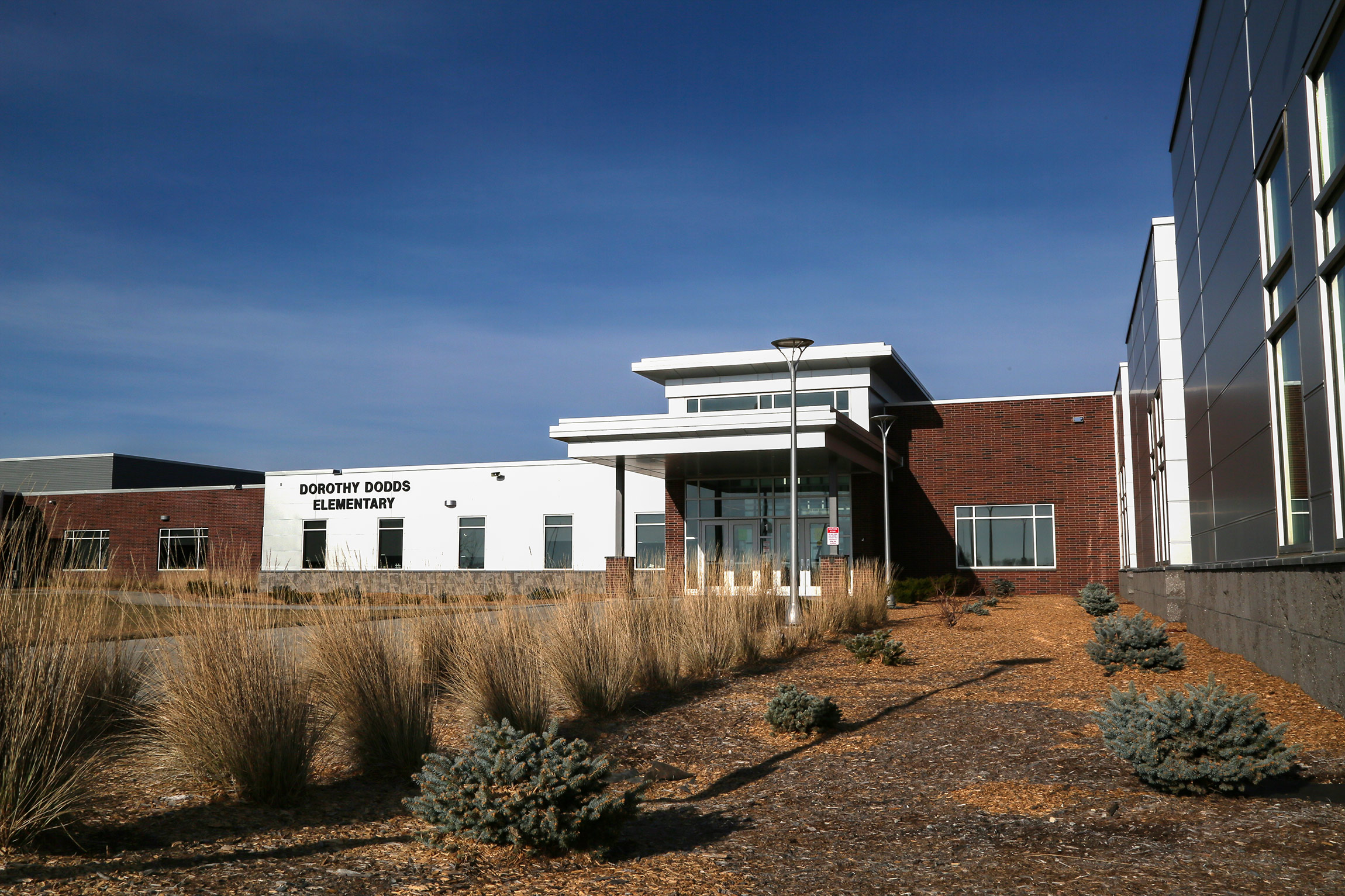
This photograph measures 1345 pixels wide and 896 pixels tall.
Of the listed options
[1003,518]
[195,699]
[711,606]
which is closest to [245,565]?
[195,699]

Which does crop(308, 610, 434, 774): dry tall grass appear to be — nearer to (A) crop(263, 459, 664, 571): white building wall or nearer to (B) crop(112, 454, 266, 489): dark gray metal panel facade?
(A) crop(263, 459, 664, 571): white building wall

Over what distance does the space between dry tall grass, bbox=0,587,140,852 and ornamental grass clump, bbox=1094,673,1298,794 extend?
19.3 ft

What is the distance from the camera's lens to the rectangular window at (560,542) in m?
35.8

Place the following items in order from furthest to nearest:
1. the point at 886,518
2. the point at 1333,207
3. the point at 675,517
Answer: the point at 675,517
the point at 886,518
the point at 1333,207

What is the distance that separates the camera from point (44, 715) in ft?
16.0

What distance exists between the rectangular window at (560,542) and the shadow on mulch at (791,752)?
25035 millimetres

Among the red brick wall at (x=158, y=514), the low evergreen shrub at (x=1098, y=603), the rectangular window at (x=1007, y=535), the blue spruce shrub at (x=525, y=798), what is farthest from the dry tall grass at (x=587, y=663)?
the red brick wall at (x=158, y=514)

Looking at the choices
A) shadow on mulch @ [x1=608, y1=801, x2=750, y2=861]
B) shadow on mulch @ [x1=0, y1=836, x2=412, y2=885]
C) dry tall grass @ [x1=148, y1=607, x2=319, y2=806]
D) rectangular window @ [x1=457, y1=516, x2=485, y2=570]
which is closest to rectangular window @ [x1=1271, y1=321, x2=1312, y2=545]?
shadow on mulch @ [x1=608, y1=801, x2=750, y2=861]

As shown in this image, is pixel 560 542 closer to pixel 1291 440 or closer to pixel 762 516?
pixel 762 516

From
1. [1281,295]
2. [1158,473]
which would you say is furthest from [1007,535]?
[1281,295]

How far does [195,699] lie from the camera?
5.81 meters

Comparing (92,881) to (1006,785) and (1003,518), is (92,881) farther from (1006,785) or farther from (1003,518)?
(1003,518)

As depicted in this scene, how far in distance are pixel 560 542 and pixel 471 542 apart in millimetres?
3546

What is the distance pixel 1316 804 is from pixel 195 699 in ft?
20.9
